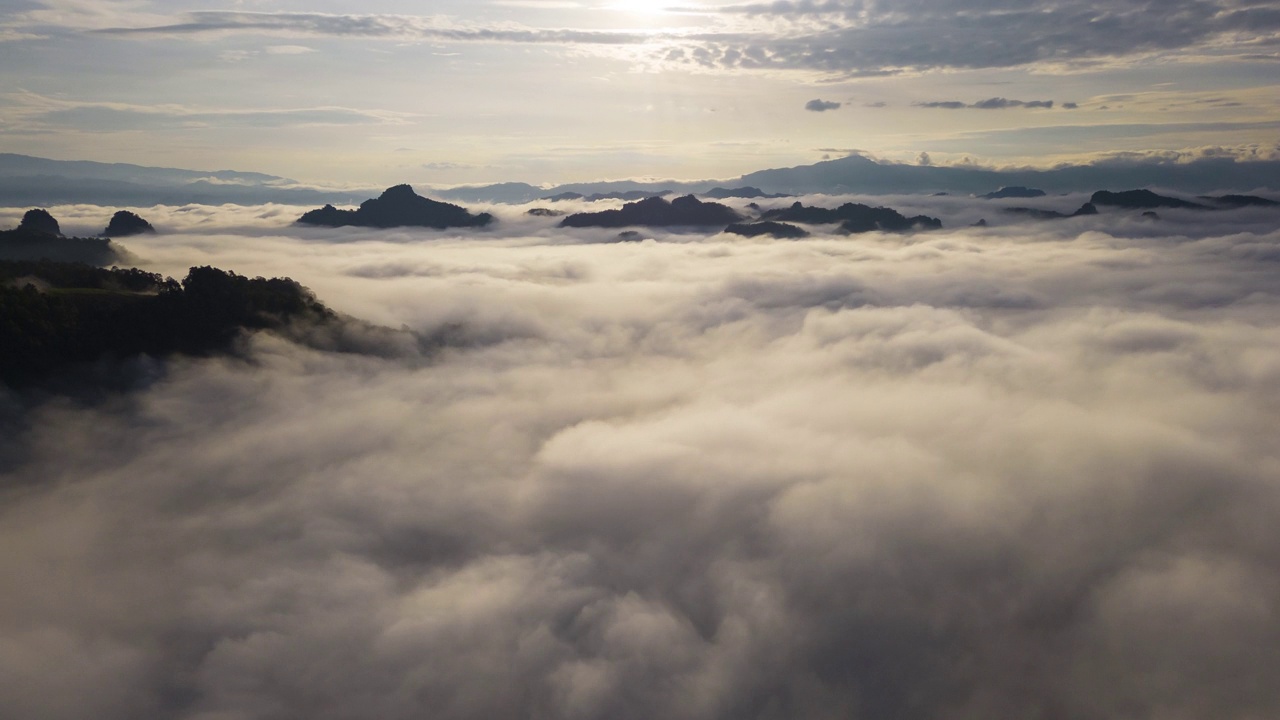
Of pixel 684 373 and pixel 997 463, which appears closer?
pixel 997 463

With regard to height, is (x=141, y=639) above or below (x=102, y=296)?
below

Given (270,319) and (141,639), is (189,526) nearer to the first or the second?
(141,639)

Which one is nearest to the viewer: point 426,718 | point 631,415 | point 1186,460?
point 426,718

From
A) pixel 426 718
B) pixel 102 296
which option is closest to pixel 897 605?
pixel 426 718

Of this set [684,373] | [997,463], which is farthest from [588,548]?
[684,373]

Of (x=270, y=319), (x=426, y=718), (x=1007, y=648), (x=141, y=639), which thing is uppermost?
(x=270, y=319)

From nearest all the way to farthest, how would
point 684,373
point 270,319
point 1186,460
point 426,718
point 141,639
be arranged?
point 426,718 → point 141,639 → point 1186,460 → point 270,319 → point 684,373

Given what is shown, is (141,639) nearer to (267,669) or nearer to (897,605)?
(267,669)
